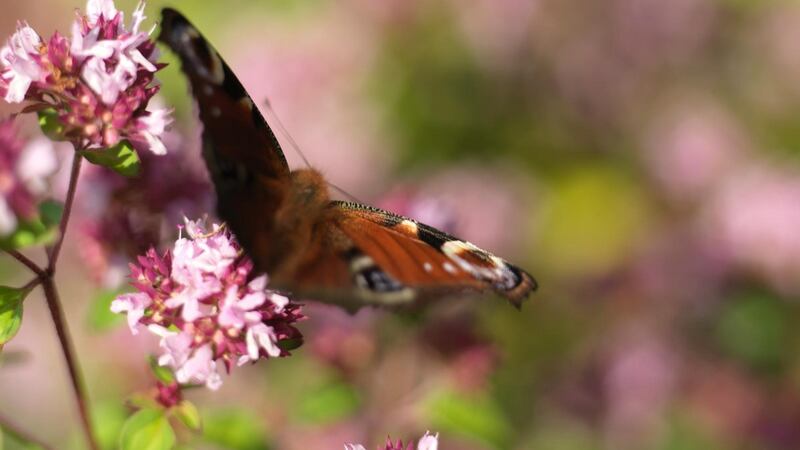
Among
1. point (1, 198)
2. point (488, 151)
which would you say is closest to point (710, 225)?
point (488, 151)

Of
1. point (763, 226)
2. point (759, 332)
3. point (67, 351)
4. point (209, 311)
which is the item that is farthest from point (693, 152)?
point (67, 351)

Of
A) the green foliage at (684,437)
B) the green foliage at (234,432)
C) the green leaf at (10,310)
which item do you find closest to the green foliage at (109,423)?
the green foliage at (234,432)

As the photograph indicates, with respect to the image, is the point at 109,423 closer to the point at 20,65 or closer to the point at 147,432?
the point at 147,432

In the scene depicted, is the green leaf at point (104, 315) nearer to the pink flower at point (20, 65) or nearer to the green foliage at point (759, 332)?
the pink flower at point (20, 65)

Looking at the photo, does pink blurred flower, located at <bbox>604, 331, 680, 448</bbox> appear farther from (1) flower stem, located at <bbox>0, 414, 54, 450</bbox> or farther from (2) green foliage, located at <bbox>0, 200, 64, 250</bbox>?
(2) green foliage, located at <bbox>0, 200, 64, 250</bbox>

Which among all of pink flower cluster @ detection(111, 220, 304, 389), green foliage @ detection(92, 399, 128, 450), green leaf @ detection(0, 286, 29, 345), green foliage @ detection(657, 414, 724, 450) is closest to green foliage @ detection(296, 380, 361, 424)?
green foliage @ detection(92, 399, 128, 450)

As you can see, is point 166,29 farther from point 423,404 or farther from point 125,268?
point 423,404
